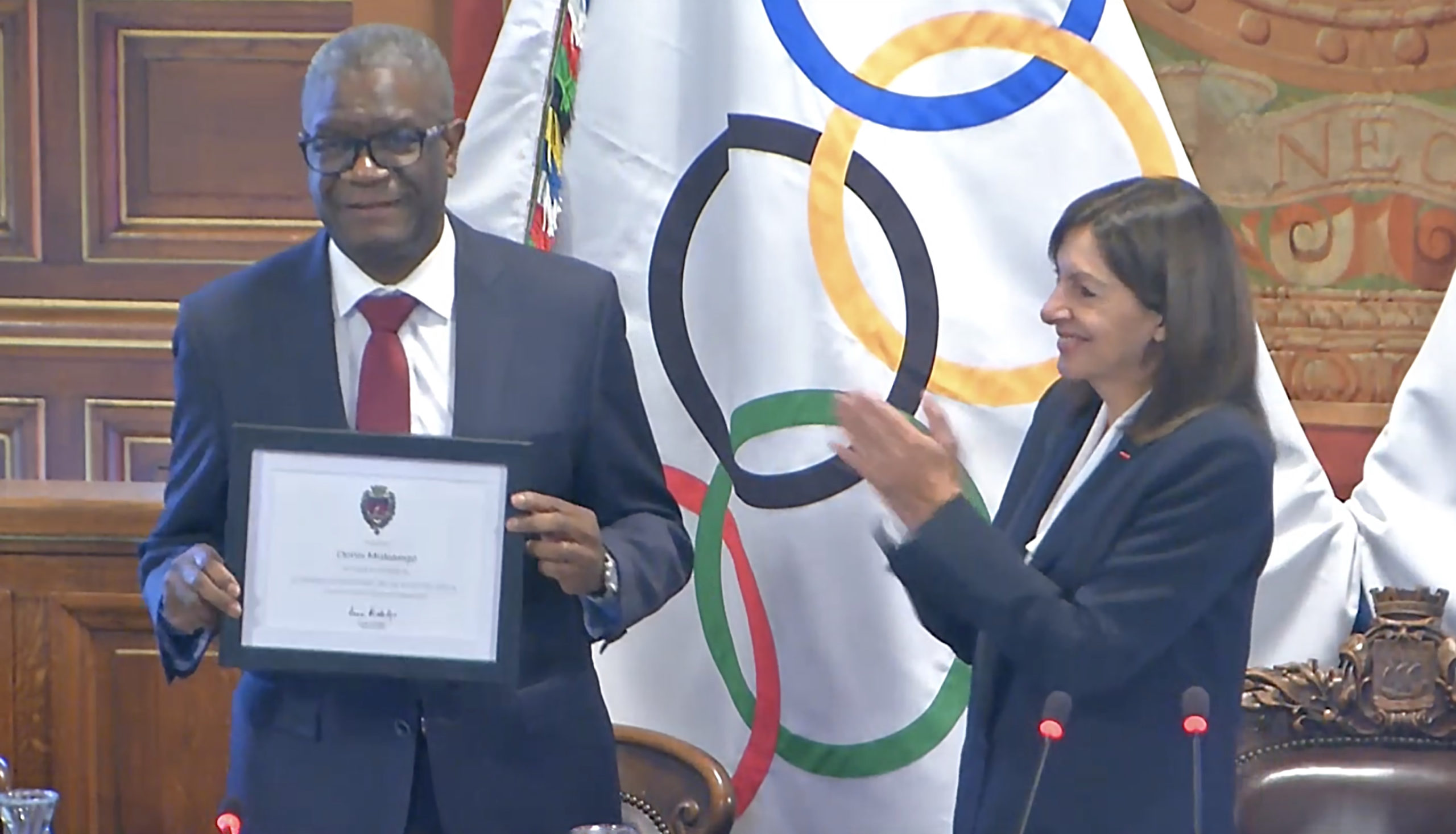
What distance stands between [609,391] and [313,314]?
294mm

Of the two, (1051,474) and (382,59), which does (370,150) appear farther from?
(1051,474)

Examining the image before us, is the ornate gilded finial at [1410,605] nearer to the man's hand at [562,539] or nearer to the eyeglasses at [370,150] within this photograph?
the man's hand at [562,539]

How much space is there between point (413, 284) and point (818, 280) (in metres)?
0.81

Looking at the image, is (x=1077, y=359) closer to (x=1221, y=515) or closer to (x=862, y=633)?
(x=1221, y=515)

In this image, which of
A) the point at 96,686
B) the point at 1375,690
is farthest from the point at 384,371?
the point at 1375,690

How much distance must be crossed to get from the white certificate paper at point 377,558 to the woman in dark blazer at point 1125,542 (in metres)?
0.37

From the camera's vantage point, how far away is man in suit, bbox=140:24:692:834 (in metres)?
1.55

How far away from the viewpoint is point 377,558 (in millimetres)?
1495

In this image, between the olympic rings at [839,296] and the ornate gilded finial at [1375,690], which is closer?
the ornate gilded finial at [1375,690]

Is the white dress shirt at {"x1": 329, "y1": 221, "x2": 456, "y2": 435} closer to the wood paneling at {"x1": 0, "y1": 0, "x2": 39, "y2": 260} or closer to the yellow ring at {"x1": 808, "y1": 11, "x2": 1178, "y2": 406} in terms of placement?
the yellow ring at {"x1": 808, "y1": 11, "x2": 1178, "y2": 406}

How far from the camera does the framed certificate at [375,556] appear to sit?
147 centimetres

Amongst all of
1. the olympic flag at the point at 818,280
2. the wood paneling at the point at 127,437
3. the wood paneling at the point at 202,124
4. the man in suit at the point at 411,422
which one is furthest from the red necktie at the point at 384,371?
the wood paneling at the point at 127,437

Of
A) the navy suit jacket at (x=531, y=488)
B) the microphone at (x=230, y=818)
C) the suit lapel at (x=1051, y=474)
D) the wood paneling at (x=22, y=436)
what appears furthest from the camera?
the wood paneling at (x=22, y=436)
